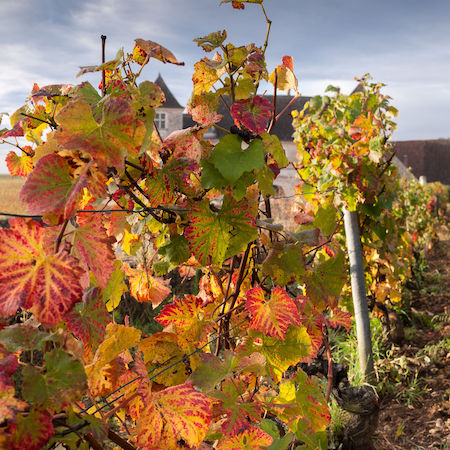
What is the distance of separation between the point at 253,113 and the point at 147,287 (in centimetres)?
65

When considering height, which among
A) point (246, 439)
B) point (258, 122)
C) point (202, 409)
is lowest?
point (246, 439)

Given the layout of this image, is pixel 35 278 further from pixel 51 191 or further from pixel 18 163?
pixel 18 163

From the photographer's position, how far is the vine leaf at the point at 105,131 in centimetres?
62

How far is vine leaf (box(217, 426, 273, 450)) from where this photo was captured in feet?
2.80

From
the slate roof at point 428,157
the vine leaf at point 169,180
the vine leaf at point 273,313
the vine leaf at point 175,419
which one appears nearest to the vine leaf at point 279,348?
the vine leaf at point 273,313

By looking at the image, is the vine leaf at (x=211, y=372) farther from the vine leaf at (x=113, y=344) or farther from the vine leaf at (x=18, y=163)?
the vine leaf at (x=18, y=163)

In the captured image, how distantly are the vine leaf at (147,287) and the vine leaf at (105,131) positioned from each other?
0.64m

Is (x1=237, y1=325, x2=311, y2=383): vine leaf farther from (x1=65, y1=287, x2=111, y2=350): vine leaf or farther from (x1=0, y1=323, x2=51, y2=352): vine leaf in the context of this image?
(x1=0, y1=323, x2=51, y2=352): vine leaf

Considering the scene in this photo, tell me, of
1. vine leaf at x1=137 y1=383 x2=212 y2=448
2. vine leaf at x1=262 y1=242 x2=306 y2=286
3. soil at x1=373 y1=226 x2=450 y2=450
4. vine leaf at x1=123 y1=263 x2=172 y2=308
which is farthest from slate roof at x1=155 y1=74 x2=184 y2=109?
vine leaf at x1=137 y1=383 x2=212 y2=448

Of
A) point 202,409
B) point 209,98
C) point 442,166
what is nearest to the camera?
point 202,409

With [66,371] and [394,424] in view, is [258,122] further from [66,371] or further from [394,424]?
[394,424]

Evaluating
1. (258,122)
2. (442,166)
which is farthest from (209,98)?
(442,166)

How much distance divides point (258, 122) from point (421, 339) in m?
3.83

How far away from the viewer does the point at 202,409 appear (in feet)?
2.42
